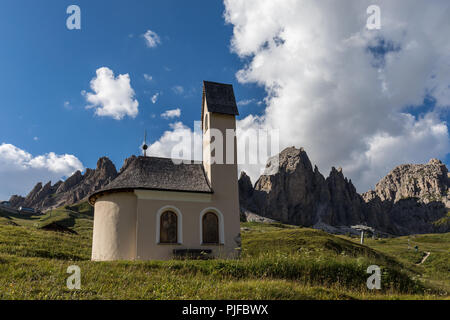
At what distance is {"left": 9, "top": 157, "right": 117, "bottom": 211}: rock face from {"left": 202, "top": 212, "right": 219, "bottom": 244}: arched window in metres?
139

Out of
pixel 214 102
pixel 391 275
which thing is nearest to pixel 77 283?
pixel 391 275

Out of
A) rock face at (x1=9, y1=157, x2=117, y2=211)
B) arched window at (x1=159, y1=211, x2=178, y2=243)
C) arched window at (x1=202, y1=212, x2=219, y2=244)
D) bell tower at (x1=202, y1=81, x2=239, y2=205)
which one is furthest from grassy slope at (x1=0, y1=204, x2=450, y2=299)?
rock face at (x1=9, y1=157, x2=117, y2=211)

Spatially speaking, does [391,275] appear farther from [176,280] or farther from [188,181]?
[188,181]

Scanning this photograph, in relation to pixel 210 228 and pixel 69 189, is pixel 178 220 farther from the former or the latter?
pixel 69 189

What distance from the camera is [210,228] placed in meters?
21.4

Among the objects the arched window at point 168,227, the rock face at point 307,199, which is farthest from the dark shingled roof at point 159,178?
the rock face at point 307,199

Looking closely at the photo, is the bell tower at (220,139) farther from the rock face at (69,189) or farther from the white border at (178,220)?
the rock face at (69,189)

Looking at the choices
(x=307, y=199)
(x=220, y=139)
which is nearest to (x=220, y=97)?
(x=220, y=139)

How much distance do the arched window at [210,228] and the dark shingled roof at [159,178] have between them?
5.52ft

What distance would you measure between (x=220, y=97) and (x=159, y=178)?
25.5ft

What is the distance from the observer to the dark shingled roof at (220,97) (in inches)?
957

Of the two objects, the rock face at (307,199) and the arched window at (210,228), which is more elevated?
the rock face at (307,199)
